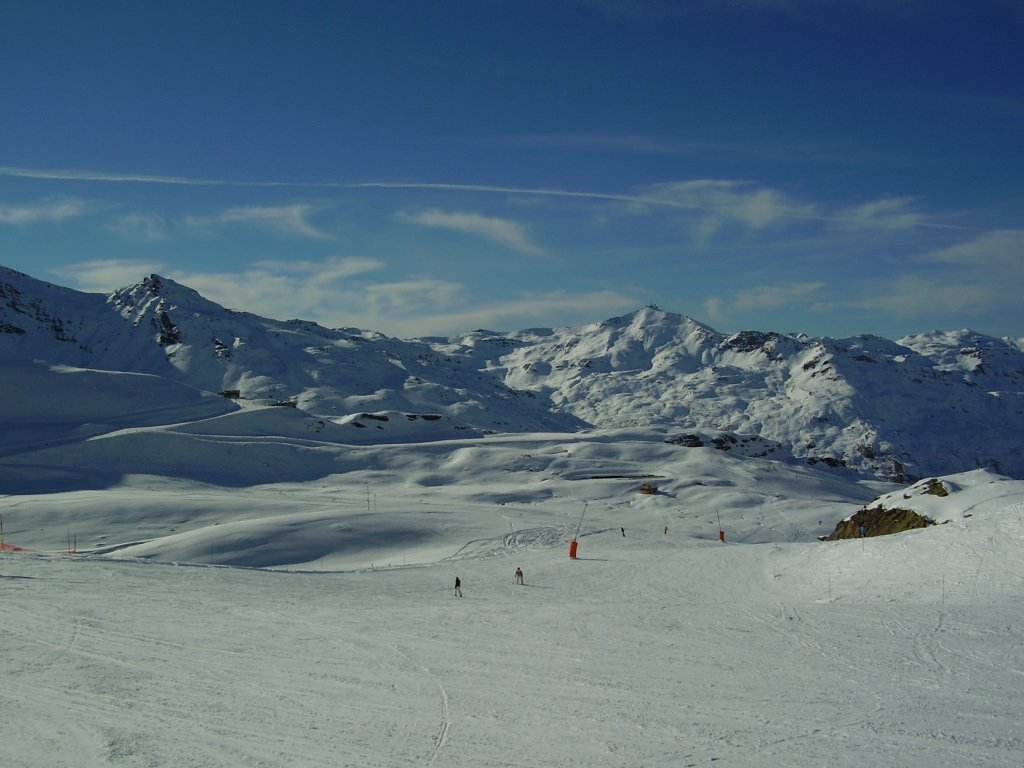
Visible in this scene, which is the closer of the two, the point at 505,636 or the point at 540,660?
the point at 540,660

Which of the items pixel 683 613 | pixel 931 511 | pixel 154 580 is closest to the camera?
pixel 683 613

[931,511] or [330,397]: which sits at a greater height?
[330,397]

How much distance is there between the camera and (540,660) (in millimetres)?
19016

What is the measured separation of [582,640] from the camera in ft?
69.4

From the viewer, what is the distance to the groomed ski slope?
43.4 ft

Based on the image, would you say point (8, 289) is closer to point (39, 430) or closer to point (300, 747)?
point (39, 430)

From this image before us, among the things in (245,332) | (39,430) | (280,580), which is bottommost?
(280,580)

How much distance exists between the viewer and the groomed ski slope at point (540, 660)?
13242 mm

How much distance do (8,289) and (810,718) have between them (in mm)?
207413

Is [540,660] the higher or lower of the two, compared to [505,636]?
higher

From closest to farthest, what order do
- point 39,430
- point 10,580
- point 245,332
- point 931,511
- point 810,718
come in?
point 810,718
point 10,580
point 931,511
point 39,430
point 245,332

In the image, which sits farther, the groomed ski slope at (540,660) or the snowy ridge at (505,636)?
the snowy ridge at (505,636)

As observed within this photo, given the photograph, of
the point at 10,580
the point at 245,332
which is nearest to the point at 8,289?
the point at 245,332

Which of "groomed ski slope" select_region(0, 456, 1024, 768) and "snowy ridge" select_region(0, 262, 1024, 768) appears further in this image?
"snowy ridge" select_region(0, 262, 1024, 768)
